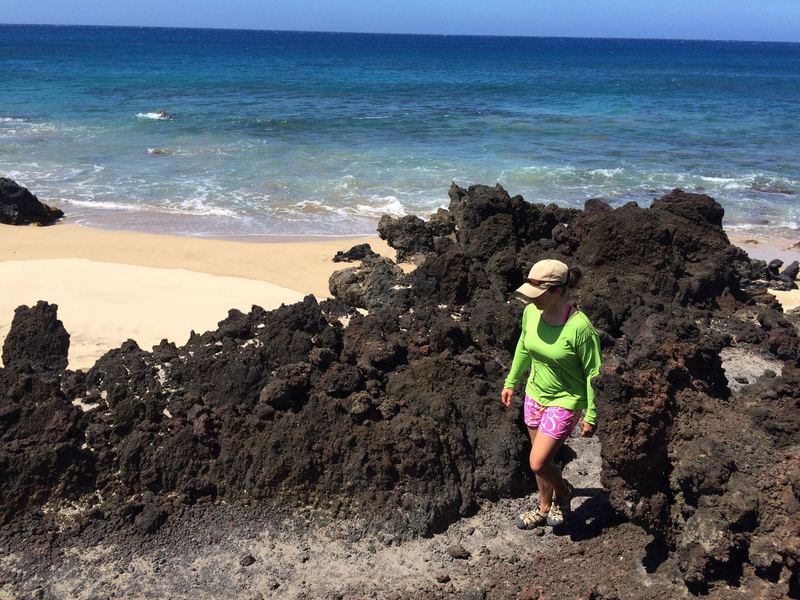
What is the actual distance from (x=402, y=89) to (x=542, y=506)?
3939cm

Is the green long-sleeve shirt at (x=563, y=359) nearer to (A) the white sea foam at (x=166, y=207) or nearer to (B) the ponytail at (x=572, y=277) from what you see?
(B) the ponytail at (x=572, y=277)

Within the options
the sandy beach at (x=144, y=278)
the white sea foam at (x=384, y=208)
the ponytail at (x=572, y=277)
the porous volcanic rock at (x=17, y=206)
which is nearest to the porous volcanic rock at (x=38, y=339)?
the sandy beach at (x=144, y=278)

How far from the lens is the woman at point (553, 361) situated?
3.94m

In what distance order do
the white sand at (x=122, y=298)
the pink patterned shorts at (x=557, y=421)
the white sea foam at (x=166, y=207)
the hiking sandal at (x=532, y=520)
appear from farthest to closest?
the white sea foam at (x=166, y=207), the white sand at (x=122, y=298), the hiking sandal at (x=532, y=520), the pink patterned shorts at (x=557, y=421)

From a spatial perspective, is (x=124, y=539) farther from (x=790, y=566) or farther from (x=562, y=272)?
(x=790, y=566)

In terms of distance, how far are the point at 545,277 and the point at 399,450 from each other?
161cm

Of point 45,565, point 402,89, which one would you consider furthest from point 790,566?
point 402,89

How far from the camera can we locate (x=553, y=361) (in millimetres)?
4043

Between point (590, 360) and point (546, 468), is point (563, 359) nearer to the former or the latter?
point (590, 360)

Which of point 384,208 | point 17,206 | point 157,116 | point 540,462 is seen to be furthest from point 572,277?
point 157,116

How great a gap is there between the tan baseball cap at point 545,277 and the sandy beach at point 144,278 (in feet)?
13.6

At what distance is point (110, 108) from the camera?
29.0 metres

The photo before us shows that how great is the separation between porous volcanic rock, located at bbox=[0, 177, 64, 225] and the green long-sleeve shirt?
11168 mm

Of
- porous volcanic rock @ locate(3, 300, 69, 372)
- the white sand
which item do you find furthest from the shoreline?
porous volcanic rock @ locate(3, 300, 69, 372)
